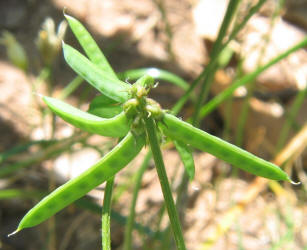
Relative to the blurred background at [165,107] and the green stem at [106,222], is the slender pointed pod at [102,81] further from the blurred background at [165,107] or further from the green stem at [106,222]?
the blurred background at [165,107]

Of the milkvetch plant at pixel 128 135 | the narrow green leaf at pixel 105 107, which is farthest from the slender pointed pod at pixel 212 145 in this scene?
the narrow green leaf at pixel 105 107

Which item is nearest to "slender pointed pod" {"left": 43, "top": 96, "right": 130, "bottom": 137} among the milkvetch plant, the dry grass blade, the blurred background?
the milkvetch plant

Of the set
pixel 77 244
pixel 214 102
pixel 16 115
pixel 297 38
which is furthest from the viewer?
pixel 297 38

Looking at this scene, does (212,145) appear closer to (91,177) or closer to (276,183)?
(91,177)

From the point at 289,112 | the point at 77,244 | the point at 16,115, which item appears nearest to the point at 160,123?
the point at 77,244

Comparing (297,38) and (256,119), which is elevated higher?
(297,38)

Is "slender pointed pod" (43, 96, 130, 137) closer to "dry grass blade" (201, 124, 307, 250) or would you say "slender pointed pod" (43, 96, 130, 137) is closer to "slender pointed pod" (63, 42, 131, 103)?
"slender pointed pod" (63, 42, 131, 103)

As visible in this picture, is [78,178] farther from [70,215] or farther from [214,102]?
[70,215]
